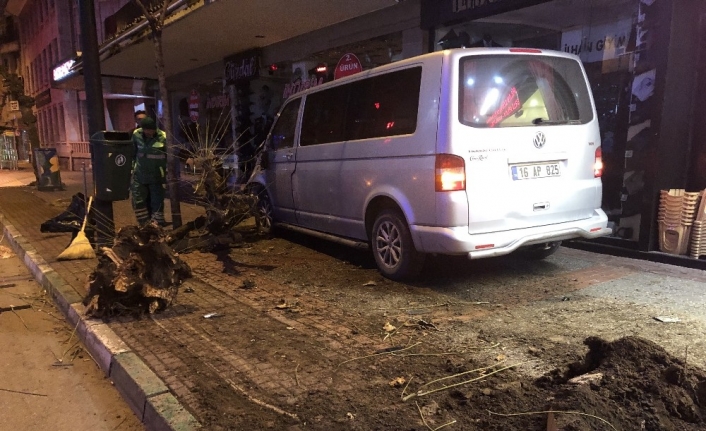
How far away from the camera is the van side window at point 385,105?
16.2 feet

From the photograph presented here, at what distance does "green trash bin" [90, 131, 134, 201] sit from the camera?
655 cm

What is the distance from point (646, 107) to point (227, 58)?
424 inches

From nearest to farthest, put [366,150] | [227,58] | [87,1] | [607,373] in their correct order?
[607,373]
[366,150]
[87,1]
[227,58]

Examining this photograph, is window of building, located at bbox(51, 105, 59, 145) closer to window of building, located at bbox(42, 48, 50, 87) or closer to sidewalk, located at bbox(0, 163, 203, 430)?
window of building, located at bbox(42, 48, 50, 87)

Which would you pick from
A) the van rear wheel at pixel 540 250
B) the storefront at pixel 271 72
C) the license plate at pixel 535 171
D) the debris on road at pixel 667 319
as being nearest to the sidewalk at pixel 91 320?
the storefront at pixel 271 72

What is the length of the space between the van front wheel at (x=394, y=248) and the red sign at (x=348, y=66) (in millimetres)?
5305

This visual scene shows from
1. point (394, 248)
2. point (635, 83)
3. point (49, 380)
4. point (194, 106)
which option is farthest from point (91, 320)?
point (194, 106)

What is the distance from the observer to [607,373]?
283cm

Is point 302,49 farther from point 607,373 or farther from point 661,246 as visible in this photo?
point 607,373

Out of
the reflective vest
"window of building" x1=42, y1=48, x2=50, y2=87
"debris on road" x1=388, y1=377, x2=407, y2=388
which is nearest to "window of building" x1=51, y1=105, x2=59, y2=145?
"window of building" x1=42, y1=48, x2=50, y2=87

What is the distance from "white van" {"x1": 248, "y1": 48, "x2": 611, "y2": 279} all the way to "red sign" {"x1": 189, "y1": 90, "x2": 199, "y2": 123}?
40.7 feet

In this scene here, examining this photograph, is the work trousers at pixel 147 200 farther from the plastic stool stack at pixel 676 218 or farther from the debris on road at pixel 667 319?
the plastic stool stack at pixel 676 218

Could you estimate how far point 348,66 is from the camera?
10227 mm

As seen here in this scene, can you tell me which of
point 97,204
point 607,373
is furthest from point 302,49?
point 607,373
